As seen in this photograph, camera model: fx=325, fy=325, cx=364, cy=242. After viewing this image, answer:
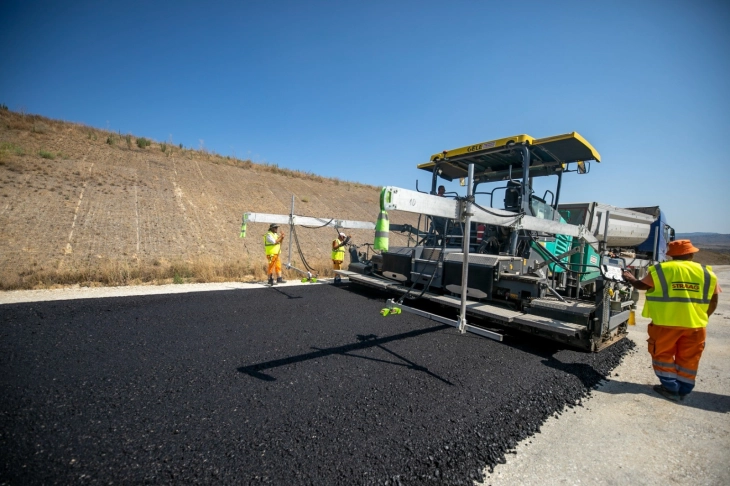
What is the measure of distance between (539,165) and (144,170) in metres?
19.4

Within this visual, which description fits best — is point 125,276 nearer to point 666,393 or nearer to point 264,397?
point 264,397

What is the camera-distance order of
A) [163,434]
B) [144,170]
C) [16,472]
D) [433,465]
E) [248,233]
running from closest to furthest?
[16,472] → [433,465] → [163,434] → [248,233] → [144,170]

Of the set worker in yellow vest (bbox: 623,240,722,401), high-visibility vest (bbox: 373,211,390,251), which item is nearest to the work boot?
worker in yellow vest (bbox: 623,240,722,401)

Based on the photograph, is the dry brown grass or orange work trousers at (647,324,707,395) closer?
orange work trousers at (647,324,707,395)

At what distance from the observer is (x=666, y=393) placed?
120 inches

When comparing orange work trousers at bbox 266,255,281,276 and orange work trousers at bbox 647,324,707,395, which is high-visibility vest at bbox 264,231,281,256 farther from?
orange work trousers at bbox 647,324,707,395

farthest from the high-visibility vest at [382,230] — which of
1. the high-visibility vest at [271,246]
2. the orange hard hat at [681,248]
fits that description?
the high-visibility vest at [271,246]

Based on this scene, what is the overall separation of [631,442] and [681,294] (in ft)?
5.09

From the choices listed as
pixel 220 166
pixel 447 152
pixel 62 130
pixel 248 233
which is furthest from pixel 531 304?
pixel 62 130

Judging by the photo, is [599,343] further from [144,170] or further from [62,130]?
[62,130]

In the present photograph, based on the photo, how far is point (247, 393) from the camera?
101 inches

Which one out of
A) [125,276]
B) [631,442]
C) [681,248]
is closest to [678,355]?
[681,248]

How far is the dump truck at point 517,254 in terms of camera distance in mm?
3320

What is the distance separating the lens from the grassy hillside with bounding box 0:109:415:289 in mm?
8827
